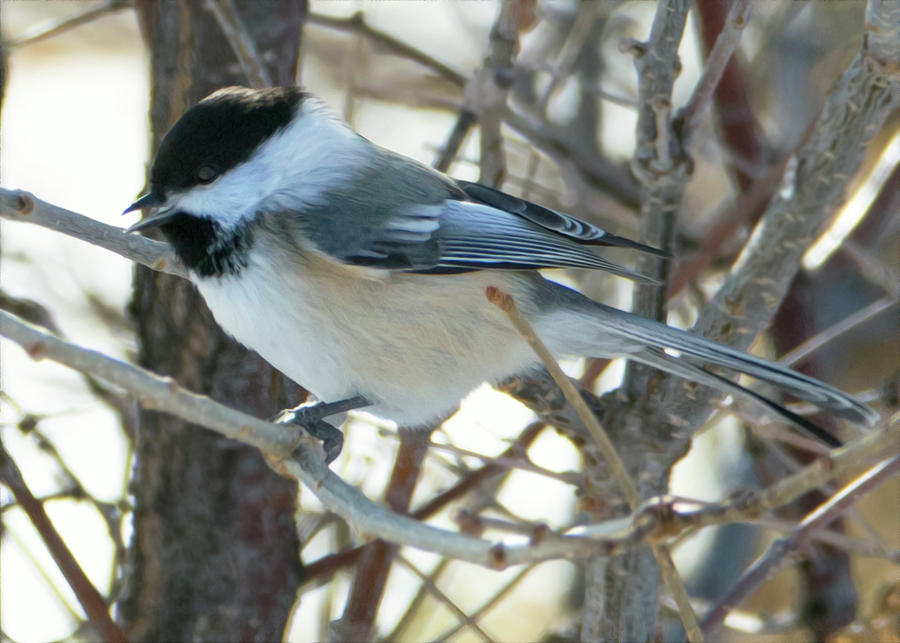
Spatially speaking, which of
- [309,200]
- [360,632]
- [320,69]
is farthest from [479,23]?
[360,632]

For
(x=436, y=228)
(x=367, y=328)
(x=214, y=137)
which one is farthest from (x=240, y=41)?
(x=367, y=328)

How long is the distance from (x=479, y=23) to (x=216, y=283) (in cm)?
153

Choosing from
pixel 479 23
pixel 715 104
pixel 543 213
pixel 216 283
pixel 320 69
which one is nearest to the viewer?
pixel 216 283

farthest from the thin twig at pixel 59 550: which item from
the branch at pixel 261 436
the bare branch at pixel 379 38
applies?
the bare branch at pixel 379 38

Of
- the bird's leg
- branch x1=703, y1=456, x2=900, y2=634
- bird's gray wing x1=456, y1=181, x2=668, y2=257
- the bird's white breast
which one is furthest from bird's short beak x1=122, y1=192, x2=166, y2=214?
branch x1=703, y1=456, x2=900, y2=634

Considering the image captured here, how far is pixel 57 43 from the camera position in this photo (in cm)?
327

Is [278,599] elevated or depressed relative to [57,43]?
depressed

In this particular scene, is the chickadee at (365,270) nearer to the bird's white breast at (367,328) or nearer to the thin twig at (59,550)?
the bird's white breast at (367,328)

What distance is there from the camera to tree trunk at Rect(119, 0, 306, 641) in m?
1.88

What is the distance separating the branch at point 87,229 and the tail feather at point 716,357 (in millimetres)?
747

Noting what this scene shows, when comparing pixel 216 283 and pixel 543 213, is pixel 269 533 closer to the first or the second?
pixel 216 283

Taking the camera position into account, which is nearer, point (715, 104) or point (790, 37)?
point (715, 104)

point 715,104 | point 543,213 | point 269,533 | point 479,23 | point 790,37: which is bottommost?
point 269,533

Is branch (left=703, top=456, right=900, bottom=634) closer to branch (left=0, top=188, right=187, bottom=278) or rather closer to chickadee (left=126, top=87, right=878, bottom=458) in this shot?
chickadee (left=126, top=87, right=878, bottom=458)
